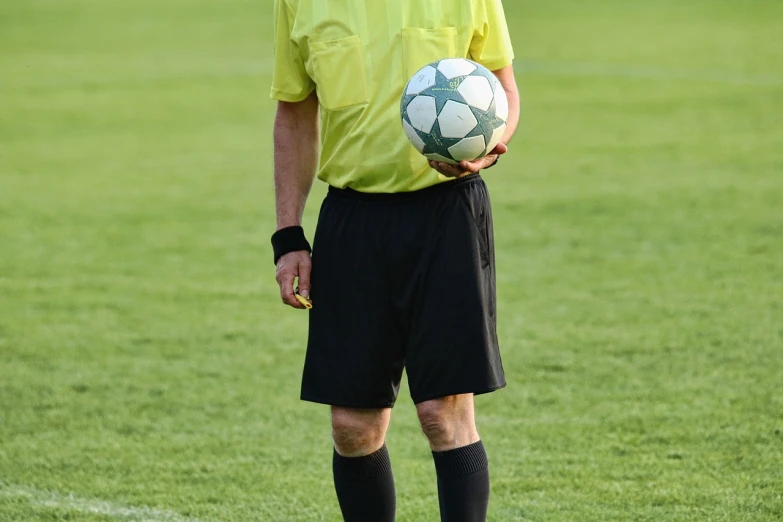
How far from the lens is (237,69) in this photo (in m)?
21.8

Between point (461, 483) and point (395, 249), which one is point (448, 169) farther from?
point (461, 483)

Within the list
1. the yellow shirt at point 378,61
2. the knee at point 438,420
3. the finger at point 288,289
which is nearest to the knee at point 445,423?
the knee at point 438,420

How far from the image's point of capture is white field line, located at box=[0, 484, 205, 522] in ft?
14.8

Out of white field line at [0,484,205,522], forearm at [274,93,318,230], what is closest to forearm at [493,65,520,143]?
forearm at [274,93,318,230]

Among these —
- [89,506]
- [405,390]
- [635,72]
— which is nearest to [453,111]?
[89,506]

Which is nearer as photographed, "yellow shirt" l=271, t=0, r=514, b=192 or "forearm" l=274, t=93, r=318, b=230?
"yellow shirt" l=271, t=0, r=514, b=192

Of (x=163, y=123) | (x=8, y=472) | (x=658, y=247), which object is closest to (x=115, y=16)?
(x=163, y=123)

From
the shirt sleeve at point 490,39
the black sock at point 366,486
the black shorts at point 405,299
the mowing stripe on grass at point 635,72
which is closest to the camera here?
the black shorts at point 405,299

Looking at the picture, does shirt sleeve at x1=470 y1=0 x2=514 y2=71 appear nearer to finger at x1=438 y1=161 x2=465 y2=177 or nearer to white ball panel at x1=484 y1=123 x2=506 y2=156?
white ball panel at x1=484 y1=123 x2=506 y2=156

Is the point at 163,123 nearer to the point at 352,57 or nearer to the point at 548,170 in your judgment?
the point at 548,170

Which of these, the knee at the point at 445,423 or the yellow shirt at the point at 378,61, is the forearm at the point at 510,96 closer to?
the yellow shirt at the point at 378,61

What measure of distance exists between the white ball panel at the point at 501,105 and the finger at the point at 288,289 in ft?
2.48

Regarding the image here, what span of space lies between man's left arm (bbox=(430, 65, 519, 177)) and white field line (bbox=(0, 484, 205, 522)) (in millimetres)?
1783

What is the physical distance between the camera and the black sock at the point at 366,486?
12.2 feet
